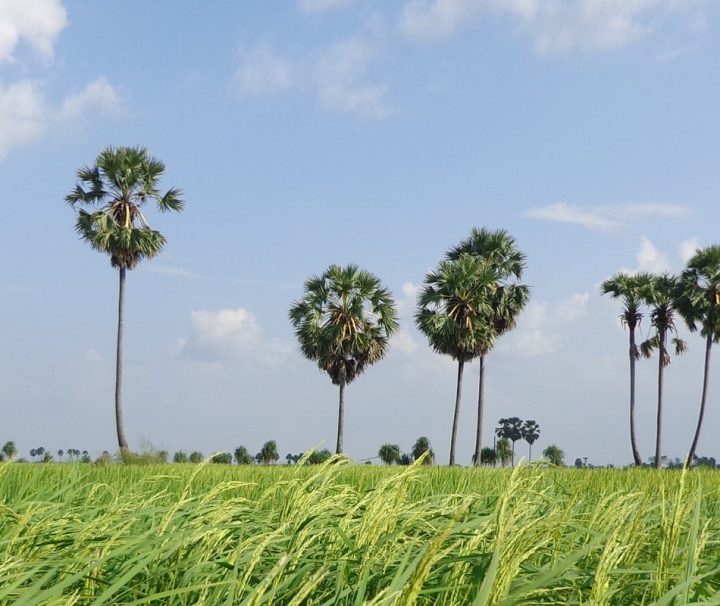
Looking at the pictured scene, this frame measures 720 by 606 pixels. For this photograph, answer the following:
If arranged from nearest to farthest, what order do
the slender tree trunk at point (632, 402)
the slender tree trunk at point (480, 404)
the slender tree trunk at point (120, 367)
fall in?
the slender tree trunk at point (120, 367) → the slender tree trunk at point (480, 404) → the slender tree trunk at point (632, 402)

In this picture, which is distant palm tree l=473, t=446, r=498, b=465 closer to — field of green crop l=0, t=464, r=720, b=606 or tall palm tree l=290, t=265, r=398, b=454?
tall palm tree l=290, t=265, r=398, b=454

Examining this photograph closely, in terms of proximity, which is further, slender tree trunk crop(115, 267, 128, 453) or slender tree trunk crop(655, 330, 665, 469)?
slender tree trunk crop(655, 330, 665, 469)

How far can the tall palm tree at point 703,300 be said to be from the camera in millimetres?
39344

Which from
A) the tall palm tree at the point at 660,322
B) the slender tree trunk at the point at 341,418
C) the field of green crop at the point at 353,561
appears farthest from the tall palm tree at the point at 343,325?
the field of green crop at the point at 353,561

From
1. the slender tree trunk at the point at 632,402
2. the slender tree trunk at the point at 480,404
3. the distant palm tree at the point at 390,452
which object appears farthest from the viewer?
the distant palm tree at the point at 390,452

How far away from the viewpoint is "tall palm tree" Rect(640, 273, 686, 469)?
136 ft

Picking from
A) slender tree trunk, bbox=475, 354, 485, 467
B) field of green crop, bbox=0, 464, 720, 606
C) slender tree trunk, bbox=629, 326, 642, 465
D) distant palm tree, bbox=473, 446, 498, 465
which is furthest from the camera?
distant palm tree, bbox=473, 446, 498, 465

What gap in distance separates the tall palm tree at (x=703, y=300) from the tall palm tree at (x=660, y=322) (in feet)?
2.65

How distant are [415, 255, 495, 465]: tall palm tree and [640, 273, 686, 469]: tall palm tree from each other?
1112 centimetres

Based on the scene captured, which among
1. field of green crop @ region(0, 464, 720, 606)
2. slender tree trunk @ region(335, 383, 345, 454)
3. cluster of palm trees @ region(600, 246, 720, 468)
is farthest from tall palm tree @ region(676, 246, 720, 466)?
field of green crop @ region(0, 464, 720, 606)

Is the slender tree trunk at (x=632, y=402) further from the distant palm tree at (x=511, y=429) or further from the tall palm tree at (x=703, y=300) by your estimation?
the distant palm tree at (x=511, y=429)

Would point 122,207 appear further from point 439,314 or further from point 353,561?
point 353,561

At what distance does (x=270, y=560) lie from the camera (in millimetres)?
3520

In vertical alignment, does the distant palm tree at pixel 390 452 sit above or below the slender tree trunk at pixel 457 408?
Result: below
